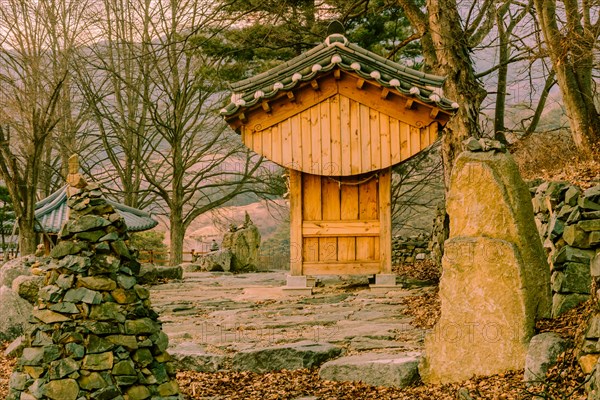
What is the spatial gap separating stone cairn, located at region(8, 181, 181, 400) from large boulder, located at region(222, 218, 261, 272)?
1472 centimetres

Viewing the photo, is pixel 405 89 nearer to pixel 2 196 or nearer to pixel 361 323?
pixel 361 323

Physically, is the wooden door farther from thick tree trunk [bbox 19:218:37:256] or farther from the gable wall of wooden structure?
thick tree trunk [bbox 19:218:37:256]

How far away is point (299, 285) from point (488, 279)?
5886 millimetres

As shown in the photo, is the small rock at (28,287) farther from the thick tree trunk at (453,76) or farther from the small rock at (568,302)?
the small rock at (568,302)

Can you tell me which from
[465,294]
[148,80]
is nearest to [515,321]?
[465,294]

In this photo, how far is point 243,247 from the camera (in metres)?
20.3

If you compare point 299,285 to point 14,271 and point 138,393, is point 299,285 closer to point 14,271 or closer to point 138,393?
point 14,271

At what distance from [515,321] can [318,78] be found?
6.11 m

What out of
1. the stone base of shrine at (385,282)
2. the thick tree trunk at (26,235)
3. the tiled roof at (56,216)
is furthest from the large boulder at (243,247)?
the stone base of shrine at (385,282)

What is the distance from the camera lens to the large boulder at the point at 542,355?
5414mm

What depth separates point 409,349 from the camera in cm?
736

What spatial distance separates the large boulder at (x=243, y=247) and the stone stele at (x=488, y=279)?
46.3ft

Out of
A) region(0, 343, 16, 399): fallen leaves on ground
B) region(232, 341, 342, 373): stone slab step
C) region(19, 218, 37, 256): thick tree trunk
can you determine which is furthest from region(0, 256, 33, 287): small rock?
region(232, 341, 342, 373): stone slab step

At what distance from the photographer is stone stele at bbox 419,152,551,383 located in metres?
5.96
